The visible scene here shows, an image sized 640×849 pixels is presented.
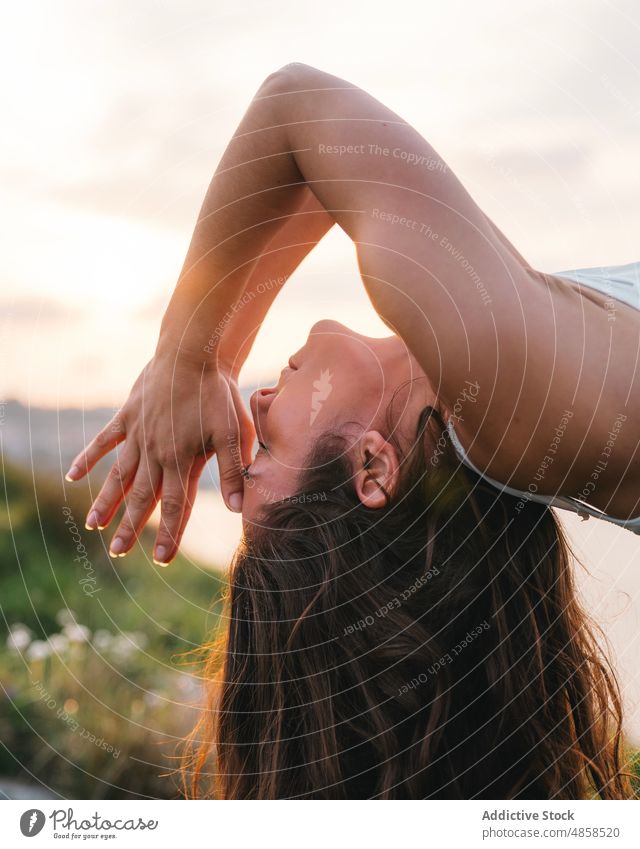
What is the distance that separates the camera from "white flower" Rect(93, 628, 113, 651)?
2.75 meters

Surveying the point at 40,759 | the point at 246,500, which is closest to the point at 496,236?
the point at 246,500

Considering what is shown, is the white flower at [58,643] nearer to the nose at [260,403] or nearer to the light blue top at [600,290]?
the nose at [260,403]

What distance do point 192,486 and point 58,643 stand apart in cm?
144

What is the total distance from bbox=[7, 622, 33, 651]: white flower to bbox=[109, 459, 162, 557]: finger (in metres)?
1.28

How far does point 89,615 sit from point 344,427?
193 cm

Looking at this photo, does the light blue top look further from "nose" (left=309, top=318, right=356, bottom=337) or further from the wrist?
the wrist

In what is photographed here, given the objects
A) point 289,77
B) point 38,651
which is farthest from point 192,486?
point 38,651

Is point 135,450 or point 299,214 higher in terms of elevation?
point 299,214

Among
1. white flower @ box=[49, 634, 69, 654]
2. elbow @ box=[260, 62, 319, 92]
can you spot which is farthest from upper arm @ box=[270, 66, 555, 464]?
white flower @ box=[49, 634, 69, 654]

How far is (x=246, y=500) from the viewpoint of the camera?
1562mm
